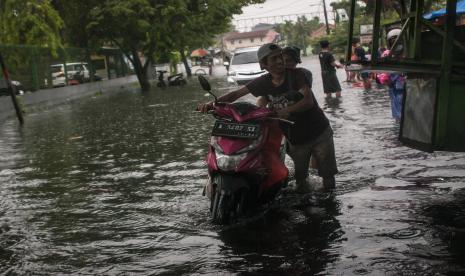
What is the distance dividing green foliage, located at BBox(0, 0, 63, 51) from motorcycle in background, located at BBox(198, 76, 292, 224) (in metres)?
20.9

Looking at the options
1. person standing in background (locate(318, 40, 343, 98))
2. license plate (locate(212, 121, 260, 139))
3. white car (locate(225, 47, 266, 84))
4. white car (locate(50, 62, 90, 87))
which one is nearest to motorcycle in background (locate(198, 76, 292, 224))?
license plate (locate(212, 121, 260, 139))

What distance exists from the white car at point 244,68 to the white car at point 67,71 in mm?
9252

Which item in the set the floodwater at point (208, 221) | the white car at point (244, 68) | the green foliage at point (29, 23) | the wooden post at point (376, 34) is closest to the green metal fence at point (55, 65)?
the green foliage at point (29, 23)

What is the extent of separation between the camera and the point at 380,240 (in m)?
4.58

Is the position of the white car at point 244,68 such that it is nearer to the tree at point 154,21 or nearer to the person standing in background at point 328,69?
the person standing in background at point 328,69

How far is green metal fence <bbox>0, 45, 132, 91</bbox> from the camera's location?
23.6m

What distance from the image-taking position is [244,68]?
2298 centimetres

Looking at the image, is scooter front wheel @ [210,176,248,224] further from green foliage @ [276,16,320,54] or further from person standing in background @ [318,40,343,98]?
green foliage @ [276,16,320,54]

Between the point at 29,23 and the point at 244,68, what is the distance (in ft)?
30.8

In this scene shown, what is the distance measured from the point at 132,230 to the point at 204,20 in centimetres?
2836

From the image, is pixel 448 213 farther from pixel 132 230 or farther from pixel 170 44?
pixel 170 44

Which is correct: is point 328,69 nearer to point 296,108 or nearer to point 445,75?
point 296,108

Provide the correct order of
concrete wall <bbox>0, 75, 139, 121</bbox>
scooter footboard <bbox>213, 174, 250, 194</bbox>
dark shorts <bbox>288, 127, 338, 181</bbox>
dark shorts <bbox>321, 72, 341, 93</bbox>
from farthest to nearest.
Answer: concrete wall <bbox>0, 75, 139, 121</bbox>
dark shorts <bbox>321, 72, 341, 93</bbox>
dark shorts <bbox>288, 127, 338, 181</bbox>
scooter footboard <bbox>213, 174, 250, 194</bbox>

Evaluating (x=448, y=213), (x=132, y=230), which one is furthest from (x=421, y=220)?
(x=132, y=230)
